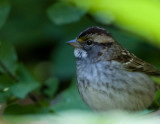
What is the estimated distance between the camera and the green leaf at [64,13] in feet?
9.50

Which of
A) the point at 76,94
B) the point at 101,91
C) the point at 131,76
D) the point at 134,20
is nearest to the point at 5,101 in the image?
the point at 76,94

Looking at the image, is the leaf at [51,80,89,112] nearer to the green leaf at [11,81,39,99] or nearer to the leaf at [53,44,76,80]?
the green leaf at [11,81,39,99]

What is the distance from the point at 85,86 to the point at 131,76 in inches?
13.9

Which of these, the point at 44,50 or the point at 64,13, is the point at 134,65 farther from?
the point at 44,50

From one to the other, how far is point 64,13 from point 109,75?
0.80 m

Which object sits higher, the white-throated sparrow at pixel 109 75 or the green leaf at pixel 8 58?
the green leaf at pixel 8 58

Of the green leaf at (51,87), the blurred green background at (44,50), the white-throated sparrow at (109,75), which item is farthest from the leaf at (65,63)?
the white-throated sparrow at (109,75)

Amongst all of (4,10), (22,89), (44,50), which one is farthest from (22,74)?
(44,50)

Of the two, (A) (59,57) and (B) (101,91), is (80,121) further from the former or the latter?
(A) (59,57)

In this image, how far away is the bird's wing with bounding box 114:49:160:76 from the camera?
2590 millimetres

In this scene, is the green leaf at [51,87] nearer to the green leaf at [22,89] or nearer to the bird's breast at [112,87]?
the green leaf at [22,89]

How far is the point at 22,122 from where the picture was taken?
657mm

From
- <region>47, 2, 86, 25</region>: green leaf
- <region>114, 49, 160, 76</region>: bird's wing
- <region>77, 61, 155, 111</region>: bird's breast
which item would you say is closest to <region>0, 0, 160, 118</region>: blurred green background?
<region>47, 2, 86, 25</region>: green leaf

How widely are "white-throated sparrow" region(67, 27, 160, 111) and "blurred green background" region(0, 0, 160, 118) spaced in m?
0.20
